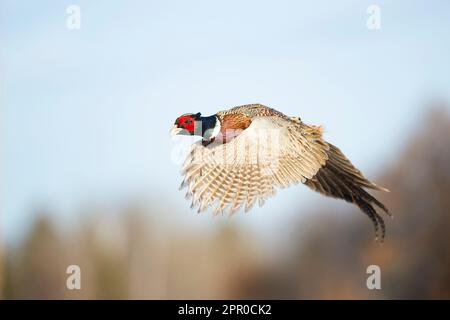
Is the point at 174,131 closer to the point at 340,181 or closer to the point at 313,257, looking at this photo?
the point at 340,181

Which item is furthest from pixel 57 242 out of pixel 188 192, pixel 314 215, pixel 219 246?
pixel 188 192

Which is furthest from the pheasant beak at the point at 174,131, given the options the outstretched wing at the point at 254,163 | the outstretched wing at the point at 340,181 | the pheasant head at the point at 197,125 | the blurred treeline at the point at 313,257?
the blurred treeline at the point at 313,257

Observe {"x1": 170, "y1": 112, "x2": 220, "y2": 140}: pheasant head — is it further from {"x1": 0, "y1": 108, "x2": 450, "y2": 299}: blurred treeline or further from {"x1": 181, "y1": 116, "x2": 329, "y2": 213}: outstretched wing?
{"x1": 0, "y1": 108, "x2": 450, "y2": 299}: blurred treeline

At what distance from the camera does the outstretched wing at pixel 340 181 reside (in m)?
6.14

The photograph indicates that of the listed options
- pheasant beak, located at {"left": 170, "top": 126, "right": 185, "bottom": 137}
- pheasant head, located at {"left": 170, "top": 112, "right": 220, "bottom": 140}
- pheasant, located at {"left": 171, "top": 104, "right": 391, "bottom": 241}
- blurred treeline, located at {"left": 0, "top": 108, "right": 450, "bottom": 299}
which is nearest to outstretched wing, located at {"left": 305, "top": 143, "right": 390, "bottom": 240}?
pheasant, located at {"left": 171, "top": 104, "right": 391, "bottom": 241}

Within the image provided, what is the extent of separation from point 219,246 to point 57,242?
5.03m

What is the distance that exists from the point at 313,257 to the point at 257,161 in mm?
10668

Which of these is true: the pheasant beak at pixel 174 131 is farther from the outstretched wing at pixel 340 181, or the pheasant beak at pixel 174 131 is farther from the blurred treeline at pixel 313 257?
the blurred treeline at pixel 313 257

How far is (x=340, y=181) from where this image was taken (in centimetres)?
621

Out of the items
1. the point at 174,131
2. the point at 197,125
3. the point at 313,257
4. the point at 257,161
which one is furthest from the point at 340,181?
the point at 313,257

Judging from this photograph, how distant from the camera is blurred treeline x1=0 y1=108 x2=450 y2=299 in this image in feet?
49.9

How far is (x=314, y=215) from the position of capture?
55.4 feet

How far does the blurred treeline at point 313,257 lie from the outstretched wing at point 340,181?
8624 millimetres

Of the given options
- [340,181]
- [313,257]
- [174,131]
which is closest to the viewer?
[174,131]
